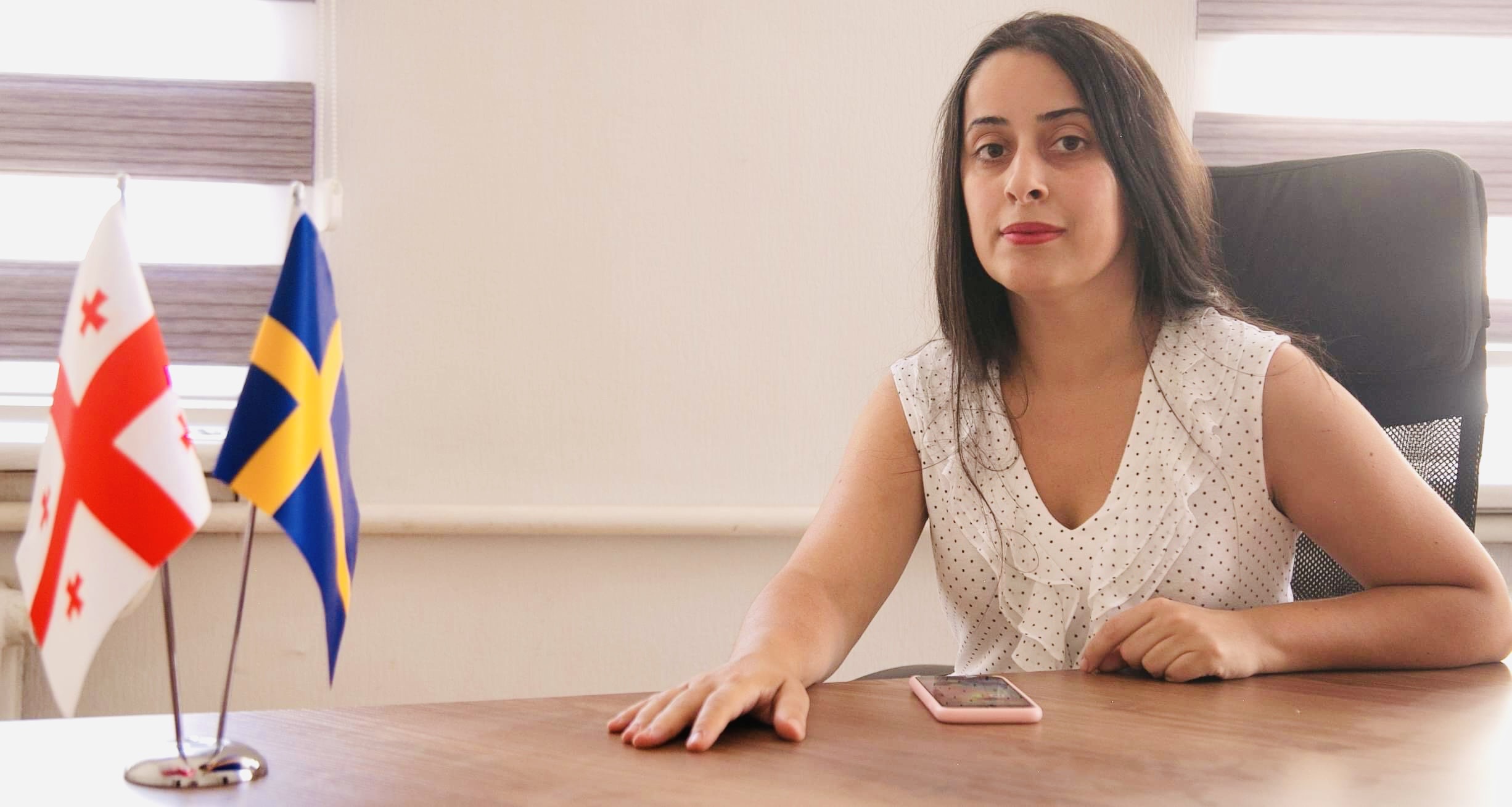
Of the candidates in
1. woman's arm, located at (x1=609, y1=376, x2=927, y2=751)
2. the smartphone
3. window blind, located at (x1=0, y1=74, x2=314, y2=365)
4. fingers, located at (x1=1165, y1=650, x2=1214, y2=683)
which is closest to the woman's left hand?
fingers, located at (x1=1165, y1=650, x2=1214, y2=683)

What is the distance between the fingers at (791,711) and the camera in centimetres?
83

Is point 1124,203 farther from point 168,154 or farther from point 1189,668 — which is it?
point 168,154

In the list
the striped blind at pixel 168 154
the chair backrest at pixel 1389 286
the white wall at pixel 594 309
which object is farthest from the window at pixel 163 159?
the chair backrest at pixel 1389 286

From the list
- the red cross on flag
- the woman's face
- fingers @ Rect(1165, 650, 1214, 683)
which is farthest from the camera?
the woman's face

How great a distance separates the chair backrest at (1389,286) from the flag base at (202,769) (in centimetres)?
119

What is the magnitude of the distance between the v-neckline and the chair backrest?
0.19m

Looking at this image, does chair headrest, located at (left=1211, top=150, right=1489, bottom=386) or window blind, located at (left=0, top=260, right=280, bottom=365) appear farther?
window blind, located at (left=0, top=260, right=280, bottom=365)

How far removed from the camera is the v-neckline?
1.31 m

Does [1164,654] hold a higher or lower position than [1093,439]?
lower

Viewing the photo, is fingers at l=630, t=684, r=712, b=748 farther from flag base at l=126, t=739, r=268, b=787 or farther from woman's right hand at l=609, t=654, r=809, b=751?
flag base at l=126, t=739, r=268, b=787

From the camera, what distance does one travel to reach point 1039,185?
129cm

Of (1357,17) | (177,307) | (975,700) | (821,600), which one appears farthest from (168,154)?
(1357,17)

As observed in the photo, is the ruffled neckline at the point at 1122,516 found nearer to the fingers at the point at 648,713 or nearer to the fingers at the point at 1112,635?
the fingers at the point at 1112,635

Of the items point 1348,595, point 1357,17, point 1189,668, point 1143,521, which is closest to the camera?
point 1189,668
